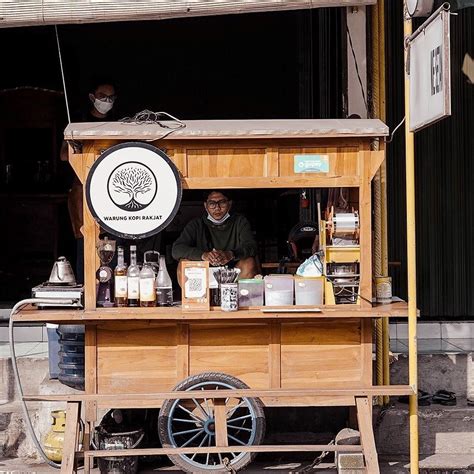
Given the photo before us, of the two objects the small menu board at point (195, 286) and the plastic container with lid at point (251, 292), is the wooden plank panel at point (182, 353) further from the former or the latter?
the plastic container with lid at point (251, 292)

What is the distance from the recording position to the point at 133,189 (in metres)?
6.08

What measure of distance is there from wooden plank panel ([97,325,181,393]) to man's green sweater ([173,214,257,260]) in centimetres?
89

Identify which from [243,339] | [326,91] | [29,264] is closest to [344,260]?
[243,339]

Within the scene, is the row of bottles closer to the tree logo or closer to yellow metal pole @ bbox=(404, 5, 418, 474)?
the tree logo

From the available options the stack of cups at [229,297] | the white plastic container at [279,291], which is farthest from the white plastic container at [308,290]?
the stack of cups at [229,297]

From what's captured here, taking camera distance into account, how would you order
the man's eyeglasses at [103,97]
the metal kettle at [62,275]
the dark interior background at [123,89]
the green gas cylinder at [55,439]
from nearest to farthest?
the metal kettle at [62,275] < the green gas cylinder at [55,439] < the man's eyeglasses at [103,97] < the dark interior background at [123,89]

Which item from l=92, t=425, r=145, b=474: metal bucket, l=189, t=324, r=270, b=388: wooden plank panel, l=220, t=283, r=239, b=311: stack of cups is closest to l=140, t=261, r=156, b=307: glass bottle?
l=189, t=324, r=270, b=388: wooden plank panel

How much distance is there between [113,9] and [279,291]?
6.97ft

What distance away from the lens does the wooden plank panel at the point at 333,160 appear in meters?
6.17

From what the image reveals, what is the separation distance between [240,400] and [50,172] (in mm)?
5790

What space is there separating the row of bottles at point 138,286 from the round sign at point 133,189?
28cm

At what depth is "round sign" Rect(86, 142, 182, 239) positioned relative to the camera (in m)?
6.06

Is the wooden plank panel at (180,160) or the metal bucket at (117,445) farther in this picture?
the metal bucket at (117,445)

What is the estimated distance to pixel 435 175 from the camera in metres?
8.59
